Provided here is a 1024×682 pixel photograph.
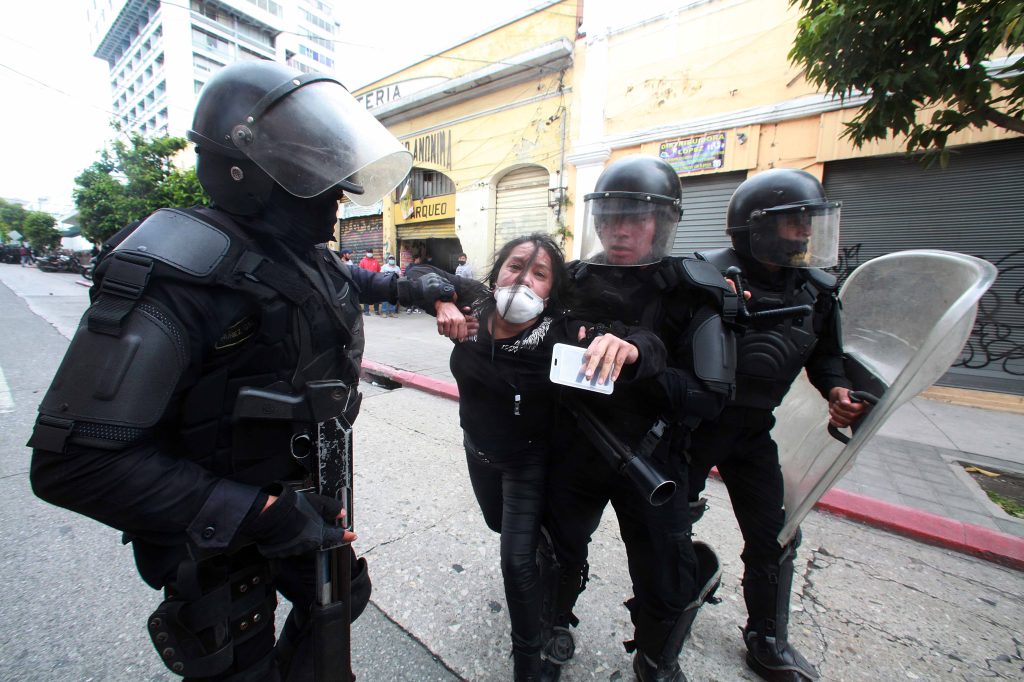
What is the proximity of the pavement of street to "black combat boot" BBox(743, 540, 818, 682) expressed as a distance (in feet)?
0.36

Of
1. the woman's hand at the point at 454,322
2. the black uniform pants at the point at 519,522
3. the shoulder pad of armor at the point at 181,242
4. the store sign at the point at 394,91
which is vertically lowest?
the black uniform pants at the point at 519,522

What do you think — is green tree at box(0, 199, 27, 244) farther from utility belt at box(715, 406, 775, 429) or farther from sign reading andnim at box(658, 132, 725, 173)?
utility belt at box(715, 406, 775, 429)

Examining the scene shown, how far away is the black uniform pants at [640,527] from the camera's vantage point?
147cm

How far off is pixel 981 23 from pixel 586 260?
108 inches

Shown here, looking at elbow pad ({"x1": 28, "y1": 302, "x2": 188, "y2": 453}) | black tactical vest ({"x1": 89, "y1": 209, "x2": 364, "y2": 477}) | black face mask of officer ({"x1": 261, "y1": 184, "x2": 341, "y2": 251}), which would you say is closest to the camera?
elbow pad ({"x1": 28, "y1": 302, "x2": 188, "y2": 453})

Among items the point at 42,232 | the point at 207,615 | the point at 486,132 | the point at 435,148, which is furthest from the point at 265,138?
the point at 42,232

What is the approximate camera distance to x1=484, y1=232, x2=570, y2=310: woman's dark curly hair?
64.7 inches

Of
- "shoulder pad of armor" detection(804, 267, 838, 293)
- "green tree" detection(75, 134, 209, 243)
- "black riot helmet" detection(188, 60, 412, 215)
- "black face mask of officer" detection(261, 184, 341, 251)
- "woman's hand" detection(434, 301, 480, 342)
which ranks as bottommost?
"woman's hand" detection(434, 301, 480, 342)

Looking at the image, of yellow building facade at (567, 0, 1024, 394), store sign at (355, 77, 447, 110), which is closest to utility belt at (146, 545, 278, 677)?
yellow building facade at (567, 0, 1024, 394)

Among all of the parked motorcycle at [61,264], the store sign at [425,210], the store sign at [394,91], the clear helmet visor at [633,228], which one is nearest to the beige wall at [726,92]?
the store sign at [425,210]

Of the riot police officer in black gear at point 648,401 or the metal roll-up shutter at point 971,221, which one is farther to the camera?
the metal roll-up shutter at point 971,221

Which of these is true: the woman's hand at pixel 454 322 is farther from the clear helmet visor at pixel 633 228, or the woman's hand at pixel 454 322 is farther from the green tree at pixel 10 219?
the green tree at pixel 10 219

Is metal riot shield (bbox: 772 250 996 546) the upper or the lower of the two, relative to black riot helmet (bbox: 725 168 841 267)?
lower

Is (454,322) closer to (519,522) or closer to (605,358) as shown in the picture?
(605,358)
